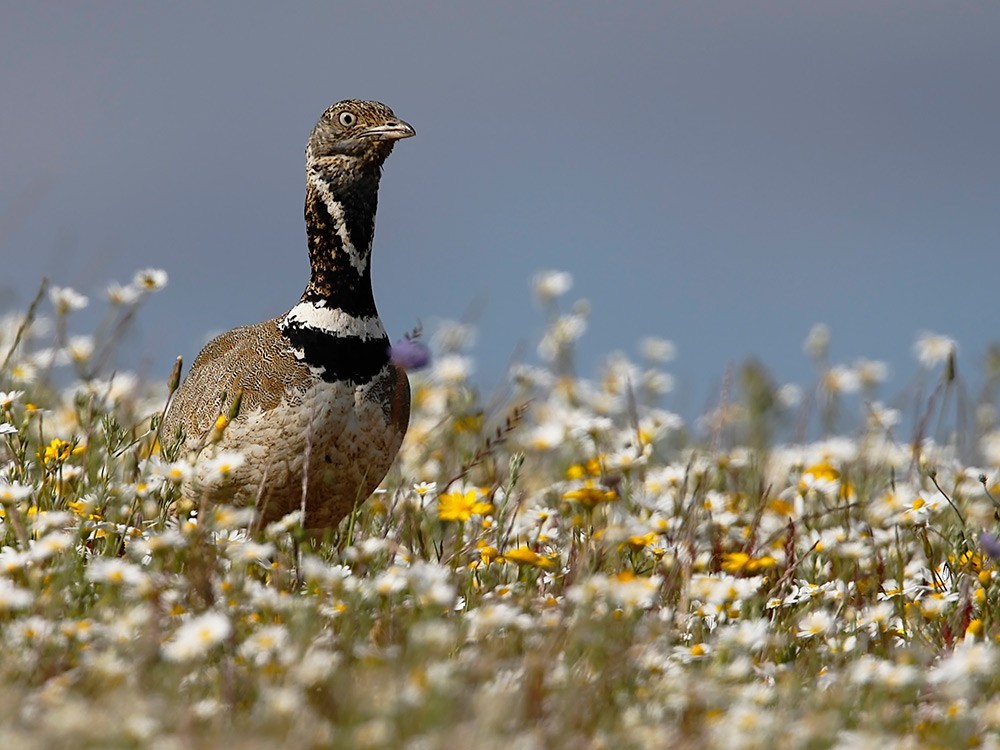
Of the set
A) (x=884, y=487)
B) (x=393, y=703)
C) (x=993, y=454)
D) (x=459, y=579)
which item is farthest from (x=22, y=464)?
(x=993, y=454)

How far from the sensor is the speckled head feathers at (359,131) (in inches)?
223

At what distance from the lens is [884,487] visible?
22.3ft

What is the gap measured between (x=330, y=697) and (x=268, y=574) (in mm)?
1695

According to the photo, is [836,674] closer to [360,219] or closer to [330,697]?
[330,697]

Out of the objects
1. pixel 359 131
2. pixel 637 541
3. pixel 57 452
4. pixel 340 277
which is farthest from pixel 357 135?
pixel 637 541

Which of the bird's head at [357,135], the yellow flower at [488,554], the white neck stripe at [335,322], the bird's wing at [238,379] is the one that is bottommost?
the yellow flower at [488,554]

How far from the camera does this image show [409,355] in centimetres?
536

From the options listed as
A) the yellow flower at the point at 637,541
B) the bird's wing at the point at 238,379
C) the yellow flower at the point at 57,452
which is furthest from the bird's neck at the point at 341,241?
the yellow flower at the point at 637,541

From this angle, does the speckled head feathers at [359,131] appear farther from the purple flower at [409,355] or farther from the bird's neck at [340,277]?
the purple flower at [409,355]

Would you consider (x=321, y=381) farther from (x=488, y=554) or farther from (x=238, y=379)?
(x=488, y=554)

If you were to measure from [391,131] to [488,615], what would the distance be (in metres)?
2.73

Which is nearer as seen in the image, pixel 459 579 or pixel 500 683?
pixel 500 683

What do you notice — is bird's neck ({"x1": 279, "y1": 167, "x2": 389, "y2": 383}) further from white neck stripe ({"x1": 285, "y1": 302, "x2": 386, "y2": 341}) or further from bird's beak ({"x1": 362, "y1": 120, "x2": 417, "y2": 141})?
bird's beak ({"x1": 362, "y1": 120, "x2": 417, "y2": 141})

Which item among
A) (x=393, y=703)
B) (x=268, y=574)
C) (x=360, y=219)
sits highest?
(x=360, y=219)
